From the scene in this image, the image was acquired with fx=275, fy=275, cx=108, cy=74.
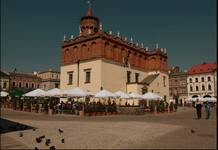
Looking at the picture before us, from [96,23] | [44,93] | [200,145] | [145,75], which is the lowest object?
[200,145]

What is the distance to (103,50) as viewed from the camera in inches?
1645

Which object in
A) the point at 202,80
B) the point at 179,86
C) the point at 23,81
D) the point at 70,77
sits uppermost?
the point at 23,81

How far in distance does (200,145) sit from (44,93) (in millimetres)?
24798

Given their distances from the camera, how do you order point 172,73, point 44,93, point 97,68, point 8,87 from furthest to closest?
point 172,73
point 8,87
point 97,68
point 44,93

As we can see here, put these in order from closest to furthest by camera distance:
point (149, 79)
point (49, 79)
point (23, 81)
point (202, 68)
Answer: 1. point (149, 79)
2. point (202, 68)
3. point (23, 81)
4. point (49, 79)

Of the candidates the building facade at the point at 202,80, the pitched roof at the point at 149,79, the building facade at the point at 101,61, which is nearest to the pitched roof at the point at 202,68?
the building facade at the point at 202,80

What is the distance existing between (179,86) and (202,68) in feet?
29.1

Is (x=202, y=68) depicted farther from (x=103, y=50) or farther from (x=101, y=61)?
(x=101, y=61)

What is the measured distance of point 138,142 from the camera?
33.6 feet

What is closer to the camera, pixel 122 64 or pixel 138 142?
pixel 138 142

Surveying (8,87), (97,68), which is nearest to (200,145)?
(97,68)

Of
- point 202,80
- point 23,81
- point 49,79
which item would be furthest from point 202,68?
point 23,81

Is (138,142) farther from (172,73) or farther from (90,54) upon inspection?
(172,73)

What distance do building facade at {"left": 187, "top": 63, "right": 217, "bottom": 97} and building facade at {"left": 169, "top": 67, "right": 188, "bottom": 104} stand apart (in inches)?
59.8
